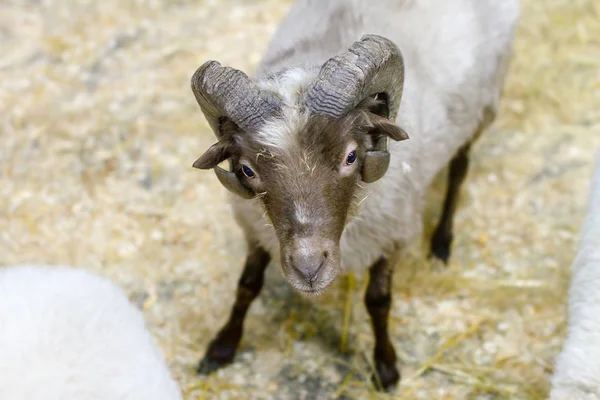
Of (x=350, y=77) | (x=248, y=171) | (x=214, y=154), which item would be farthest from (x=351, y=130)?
(x=214, y=154)

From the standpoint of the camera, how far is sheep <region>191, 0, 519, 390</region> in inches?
99.6

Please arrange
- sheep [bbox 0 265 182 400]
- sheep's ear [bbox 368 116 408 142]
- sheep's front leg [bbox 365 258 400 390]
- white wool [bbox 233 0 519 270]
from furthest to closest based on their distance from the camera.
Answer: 1. sheep's front leg [bbox 365 258 400 390]
2. white wool [bbox 233 0 519 270]
3. sheep's ear [bbox 368 116 408 142]
4. sheep [bbox 0 265 182 400]

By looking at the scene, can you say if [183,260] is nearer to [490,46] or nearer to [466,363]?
[466,363]

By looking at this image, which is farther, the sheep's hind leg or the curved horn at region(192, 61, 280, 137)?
the sheep's hind leg

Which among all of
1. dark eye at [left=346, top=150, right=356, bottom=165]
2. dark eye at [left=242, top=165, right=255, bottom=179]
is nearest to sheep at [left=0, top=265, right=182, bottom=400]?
dark eye at [left=242, top=165, right=255, bottom=179]

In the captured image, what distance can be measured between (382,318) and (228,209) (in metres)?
1.38

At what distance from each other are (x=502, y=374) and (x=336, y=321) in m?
0.97

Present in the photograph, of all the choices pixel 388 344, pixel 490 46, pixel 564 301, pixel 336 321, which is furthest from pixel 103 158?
pixel 564 301

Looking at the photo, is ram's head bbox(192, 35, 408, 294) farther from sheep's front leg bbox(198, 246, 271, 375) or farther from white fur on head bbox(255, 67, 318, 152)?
sheep's front leg bbox(198, 246, 271, 375)

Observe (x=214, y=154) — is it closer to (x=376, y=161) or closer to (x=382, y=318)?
(x=376, y=161)

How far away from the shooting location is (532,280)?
414 cm

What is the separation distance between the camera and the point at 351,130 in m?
2.58

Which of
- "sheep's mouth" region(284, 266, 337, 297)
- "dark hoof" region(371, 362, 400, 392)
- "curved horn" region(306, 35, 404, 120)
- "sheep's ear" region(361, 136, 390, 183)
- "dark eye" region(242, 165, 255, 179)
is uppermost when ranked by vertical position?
"curved horn" region(306, 35, 404, 120)

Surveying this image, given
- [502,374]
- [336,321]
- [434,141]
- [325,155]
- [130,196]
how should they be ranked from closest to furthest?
1. [325,155]
2. [434,141]
3. [502,374]
4. [336,321]
5. [130,196]
